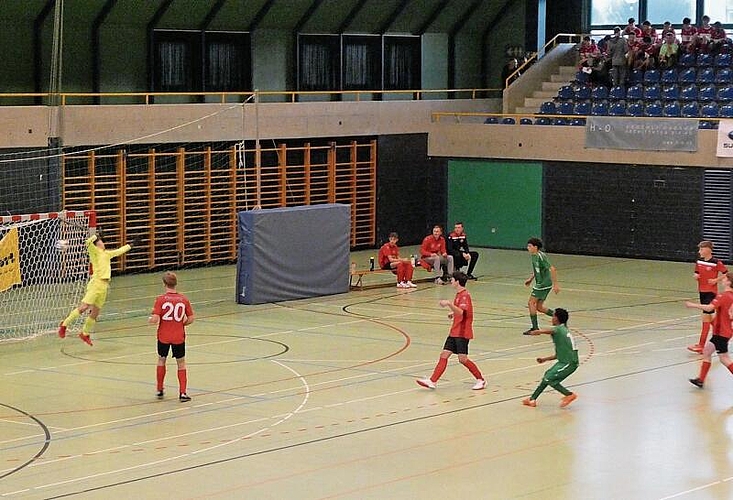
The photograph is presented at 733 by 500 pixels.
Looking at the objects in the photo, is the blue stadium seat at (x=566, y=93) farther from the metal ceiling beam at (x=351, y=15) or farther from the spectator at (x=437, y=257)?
the spectator at (x=437, y=257)

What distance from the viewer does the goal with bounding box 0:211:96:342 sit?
25484mm

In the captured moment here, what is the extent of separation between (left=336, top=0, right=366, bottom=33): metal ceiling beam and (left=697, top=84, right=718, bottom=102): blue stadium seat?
10054 mm

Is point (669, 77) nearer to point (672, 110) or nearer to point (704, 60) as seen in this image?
point (704, 60)

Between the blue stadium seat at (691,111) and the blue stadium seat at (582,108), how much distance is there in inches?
113

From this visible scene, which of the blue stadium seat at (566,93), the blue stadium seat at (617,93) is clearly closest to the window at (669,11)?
the blue stadium seat at (566,93)

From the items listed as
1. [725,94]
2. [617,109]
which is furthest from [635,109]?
[725,94]

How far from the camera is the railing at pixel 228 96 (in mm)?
32312

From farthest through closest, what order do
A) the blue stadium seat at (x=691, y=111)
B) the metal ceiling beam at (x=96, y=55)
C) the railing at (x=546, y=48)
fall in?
the railing at (x=546, y=48)
the blue stadium seat at (x=691, y=111)
the metal ceiling beam at (x=96, y=55)

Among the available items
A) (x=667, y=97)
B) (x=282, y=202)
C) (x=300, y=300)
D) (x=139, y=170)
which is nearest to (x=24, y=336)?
(x=300, y=300)

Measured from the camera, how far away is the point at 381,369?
20.8 m

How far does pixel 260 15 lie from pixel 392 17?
17.5 ft

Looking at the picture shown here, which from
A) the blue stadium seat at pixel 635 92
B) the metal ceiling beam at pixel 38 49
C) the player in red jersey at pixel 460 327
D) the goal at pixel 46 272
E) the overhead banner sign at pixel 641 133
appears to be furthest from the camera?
the blue stadium seat at pixel 635 92

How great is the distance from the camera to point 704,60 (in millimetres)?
38906

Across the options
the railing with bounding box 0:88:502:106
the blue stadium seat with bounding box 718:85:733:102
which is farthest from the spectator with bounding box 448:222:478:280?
the blue stadium seat with bounding box 718:85:733:102
